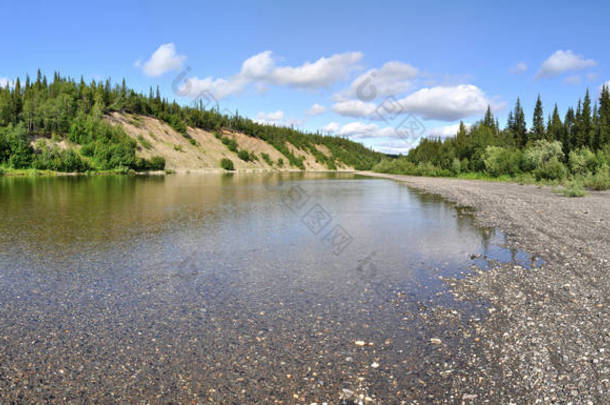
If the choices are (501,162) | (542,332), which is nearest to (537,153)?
(501,162)

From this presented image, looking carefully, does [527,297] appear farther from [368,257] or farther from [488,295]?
[368,257]

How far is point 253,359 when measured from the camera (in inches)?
256

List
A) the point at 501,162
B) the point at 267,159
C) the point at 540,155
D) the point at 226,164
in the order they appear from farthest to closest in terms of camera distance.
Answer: the point at 267,159
the point at 226,164
the point at 501,162
the point at 540,155

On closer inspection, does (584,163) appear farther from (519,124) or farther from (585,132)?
(519,124)

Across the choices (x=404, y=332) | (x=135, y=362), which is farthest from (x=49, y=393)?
(x=404, y=332)

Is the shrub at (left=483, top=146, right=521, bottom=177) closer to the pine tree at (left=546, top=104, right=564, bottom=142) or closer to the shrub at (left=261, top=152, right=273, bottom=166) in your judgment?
the pine tree at (left=546, top=104, right=564, bottom=142)

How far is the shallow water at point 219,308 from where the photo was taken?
19.2 ft

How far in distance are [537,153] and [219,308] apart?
7473 centimetres

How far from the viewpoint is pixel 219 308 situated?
28.9 ft

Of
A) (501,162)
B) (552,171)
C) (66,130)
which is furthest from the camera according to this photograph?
(66,130)

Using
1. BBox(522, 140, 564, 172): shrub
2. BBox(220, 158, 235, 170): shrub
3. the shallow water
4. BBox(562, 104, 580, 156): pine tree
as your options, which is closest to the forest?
BBox(220, 158, 235, 170): shrub

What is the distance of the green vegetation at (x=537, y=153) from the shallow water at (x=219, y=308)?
1290 inches

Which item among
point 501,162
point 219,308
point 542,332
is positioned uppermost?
point 501,162

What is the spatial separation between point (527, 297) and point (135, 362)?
8766 mm
